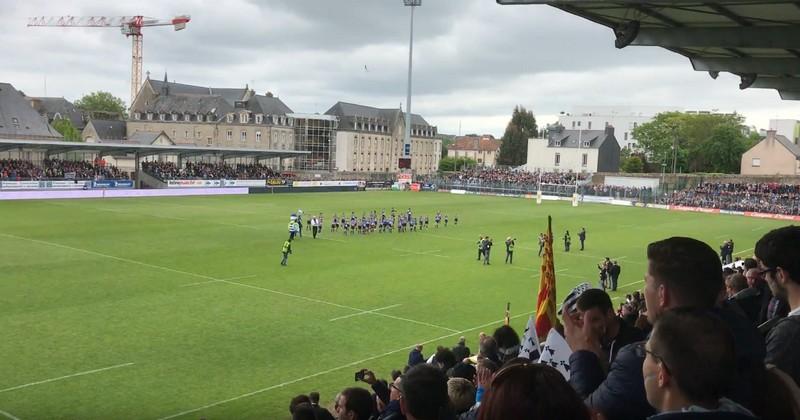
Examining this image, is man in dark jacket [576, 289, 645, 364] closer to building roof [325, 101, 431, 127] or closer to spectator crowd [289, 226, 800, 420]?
spectator crowd [289, 226, 800, 420]

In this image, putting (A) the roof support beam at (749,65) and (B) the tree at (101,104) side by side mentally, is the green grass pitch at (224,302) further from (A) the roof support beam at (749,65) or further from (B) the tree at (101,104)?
(B) the tree at (101,104)

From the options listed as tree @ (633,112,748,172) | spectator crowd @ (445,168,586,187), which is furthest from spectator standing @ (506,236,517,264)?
tree @ (633,112,748,172)

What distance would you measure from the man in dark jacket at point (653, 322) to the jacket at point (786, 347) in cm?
33

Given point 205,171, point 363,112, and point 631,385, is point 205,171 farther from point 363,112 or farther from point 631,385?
point 631,385

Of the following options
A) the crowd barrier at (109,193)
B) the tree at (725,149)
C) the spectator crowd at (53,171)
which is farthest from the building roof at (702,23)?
the tree at (725,149)

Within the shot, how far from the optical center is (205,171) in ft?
258

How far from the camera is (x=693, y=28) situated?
11773mm

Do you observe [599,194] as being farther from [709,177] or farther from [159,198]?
[159,198]

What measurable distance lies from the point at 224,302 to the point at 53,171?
48.1 m

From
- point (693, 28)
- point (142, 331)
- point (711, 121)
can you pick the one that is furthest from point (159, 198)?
point (711, 121)

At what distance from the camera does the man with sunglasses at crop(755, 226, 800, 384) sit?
4.55 metres

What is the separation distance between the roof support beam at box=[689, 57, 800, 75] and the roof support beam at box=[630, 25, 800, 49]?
9.40ft

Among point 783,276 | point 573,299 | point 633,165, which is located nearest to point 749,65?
point 783,276

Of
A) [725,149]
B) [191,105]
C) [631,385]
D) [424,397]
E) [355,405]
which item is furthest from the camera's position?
[191,105]
